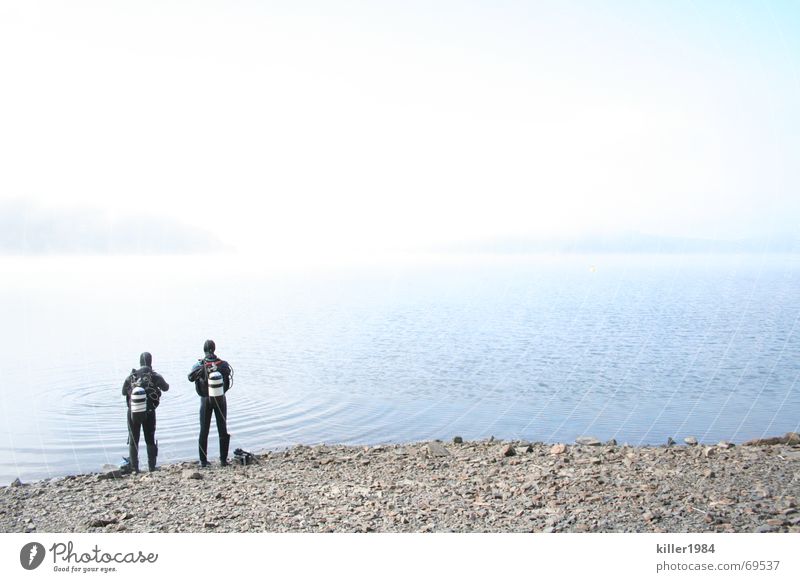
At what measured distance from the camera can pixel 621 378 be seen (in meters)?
15.0

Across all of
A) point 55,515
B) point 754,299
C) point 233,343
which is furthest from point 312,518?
point 754,299

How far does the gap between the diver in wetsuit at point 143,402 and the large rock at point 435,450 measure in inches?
128

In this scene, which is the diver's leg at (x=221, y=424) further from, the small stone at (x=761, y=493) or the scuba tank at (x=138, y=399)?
the small stone at (x=761, y=493)

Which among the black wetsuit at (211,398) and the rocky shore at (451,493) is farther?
the black wetsuit at (211,398)

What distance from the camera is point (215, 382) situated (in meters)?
8.20

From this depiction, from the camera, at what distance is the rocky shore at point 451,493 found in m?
5.81

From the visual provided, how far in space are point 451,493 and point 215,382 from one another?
321 cm

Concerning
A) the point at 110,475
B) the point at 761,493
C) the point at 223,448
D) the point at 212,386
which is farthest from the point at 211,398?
the point at 761,493

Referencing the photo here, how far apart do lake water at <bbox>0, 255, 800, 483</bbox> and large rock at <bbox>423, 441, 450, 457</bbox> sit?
6.71 ft

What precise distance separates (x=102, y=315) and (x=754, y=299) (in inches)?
1074

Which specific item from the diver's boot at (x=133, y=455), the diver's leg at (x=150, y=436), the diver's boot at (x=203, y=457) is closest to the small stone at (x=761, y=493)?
the diver's boot at (x=203, y=457)

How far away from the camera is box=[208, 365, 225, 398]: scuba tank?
323 inches

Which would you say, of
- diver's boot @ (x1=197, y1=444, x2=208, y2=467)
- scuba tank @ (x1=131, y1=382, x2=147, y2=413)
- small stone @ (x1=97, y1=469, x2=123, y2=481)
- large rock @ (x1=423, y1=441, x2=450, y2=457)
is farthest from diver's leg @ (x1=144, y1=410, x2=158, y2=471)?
large rock @ (x1=423, y1=441, x2=450, y2=457)
